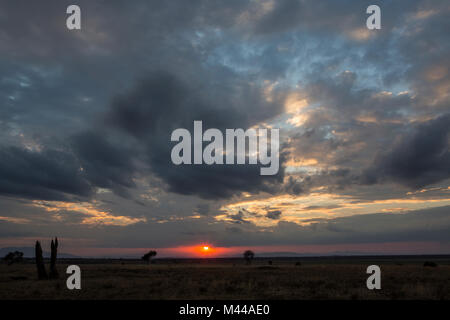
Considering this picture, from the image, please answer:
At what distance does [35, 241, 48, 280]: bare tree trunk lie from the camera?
3799cm

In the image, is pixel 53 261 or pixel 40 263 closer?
pixel 40 263

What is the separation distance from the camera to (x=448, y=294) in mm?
24125

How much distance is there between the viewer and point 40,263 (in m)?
38.5

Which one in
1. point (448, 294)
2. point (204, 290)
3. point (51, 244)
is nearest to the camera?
point (448, 294)

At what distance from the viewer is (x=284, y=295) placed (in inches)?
917

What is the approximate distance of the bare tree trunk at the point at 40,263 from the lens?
3799 cm

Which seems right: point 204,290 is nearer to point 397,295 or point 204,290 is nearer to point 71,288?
point 71,288
